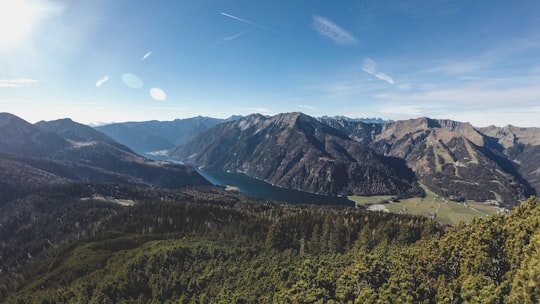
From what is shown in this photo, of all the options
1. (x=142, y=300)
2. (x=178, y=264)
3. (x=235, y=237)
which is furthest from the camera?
(x=235, y=237)

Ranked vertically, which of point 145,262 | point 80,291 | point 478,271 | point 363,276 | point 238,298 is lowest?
point 80,291

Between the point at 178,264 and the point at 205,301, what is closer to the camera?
the point at 205,301

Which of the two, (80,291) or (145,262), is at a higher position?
(145,262)

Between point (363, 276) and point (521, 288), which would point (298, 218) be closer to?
point (363, 276)

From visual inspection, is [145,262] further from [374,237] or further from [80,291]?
[374,237]

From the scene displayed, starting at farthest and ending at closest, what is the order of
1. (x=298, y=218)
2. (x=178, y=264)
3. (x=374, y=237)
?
1. (x=298, y=218)
2. (x=374, y=237)
3. (x=178, y=264)

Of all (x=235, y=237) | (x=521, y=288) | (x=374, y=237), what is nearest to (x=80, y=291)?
(x=235, y=237)
